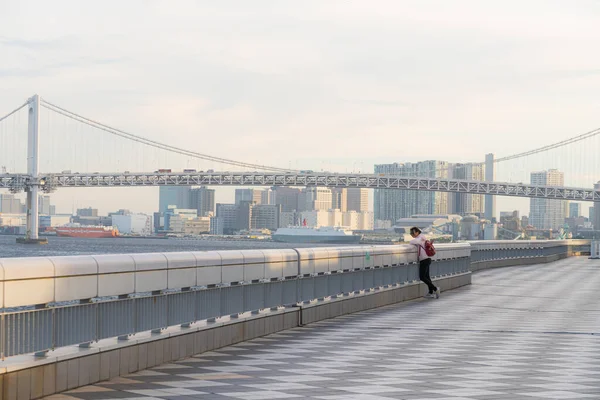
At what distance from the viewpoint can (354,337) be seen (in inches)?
572

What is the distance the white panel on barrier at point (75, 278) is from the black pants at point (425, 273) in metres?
14.0

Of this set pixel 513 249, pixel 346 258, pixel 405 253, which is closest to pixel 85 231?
pixel 513 249

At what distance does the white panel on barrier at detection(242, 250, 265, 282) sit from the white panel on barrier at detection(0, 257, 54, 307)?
4961 millimetres

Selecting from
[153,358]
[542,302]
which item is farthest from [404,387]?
[542,302]

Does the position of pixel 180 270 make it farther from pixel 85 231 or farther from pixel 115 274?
pixel 85 231

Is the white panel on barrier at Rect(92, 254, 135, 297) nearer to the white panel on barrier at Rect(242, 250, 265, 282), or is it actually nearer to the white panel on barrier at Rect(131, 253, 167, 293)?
the white panel on barrier at Rect(131, 253, 167, 293)

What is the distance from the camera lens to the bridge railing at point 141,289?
8688 millimetres

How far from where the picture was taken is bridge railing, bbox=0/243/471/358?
8.69 m

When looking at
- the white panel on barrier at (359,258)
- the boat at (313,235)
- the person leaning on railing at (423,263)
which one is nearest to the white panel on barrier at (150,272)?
the white panel on barrier at (359,258)

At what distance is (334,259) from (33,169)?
99.8 m

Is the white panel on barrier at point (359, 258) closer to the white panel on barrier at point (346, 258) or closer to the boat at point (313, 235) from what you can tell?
the white panel on barrier at point (346, 258)

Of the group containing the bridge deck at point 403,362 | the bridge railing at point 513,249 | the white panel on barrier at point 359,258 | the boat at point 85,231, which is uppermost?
the white panel on barrier at point 359,258

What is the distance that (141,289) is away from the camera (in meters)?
10.9

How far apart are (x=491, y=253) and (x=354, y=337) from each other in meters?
29.4
